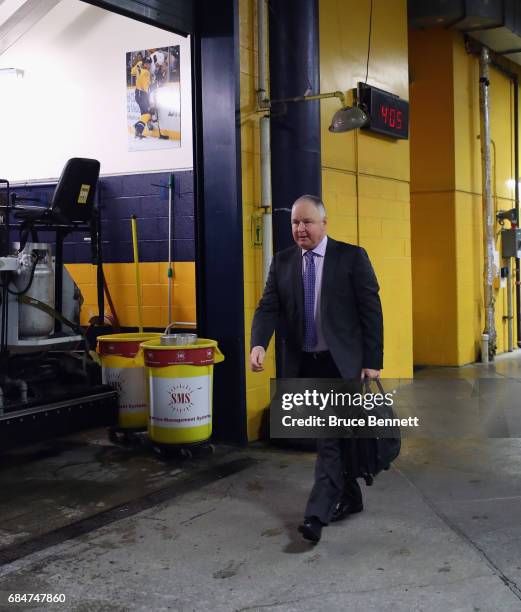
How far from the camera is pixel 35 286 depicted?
543 centimetres

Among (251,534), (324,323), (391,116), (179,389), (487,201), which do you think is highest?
(391,116)

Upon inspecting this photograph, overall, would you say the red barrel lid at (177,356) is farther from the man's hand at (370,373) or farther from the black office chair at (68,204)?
the man's hand at (370,373)

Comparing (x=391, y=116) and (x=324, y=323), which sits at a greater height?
(x=391, y=116)

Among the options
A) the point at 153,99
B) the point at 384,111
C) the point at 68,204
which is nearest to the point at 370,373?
the point at 68,204

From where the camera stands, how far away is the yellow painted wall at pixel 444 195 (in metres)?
9.19

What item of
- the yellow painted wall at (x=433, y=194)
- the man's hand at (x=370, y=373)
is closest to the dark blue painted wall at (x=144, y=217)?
the yellow painted wall at (x=433, y=194)

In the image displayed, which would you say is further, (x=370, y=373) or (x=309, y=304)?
(x=309, y=304)

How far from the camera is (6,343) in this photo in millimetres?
5324

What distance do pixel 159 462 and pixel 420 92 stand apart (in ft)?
19.9

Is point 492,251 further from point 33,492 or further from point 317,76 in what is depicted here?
point 33,492

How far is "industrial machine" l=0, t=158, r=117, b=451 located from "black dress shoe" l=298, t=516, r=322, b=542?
2.21 meters

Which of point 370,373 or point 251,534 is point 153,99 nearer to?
point 370,373

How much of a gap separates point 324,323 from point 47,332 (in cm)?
265

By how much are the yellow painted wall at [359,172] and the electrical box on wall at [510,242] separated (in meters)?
3.08
